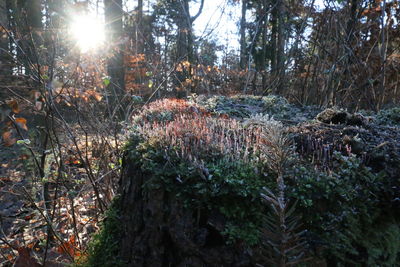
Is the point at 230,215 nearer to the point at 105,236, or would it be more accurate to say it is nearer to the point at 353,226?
the point at 353,226

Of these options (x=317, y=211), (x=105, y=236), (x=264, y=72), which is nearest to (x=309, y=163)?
(x=317, y=211)

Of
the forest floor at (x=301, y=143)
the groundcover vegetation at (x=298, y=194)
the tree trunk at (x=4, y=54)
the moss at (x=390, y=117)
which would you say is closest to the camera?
the groundcover vegetation at (x=298, y=194)

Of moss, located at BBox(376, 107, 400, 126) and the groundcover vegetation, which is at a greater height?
moss, located at BBox(376, 107, 400, 126)

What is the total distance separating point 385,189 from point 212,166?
1122 millimetres

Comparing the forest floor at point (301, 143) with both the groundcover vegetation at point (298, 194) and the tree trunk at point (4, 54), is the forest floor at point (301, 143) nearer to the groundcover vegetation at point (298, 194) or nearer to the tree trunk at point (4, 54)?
the groundcover vegetation at point (298, 194)

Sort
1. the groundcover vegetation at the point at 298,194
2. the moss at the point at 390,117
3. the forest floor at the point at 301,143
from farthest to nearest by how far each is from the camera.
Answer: the moss at the point at 390,117, the forest floor at the point at 301,143, the groundcover vegetation at the point at 298,194

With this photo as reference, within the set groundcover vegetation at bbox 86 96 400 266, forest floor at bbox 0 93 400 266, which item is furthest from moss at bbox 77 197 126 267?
forest floor at bbox 0 93 400 266

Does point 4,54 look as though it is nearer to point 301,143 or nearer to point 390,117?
point 301,143

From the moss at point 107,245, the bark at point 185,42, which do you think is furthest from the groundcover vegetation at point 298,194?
the bark at point 185,42

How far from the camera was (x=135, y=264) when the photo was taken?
222 cm

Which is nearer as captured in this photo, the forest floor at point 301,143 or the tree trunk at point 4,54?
the forest floor at point 301,143

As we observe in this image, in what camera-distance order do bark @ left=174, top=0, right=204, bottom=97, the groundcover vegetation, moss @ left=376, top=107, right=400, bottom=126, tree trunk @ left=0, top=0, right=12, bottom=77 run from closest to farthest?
the groundcover vegetation < tree trunk @ left=0, top=0, right=12, bottom=77 < moss @ left=376, top=107, right=400, bottom=126 < bark @ left=174, top=0, right=204, bottom=97

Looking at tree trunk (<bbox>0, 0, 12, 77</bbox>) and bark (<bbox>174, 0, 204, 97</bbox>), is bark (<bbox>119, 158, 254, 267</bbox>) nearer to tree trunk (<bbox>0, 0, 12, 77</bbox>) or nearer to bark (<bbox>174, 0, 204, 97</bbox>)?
tree trunk (<bbox>0, 0, 12, 77</bbox>)

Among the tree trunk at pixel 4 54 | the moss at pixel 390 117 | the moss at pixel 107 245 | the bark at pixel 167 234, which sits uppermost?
the tree trunk at pixel 4 54
